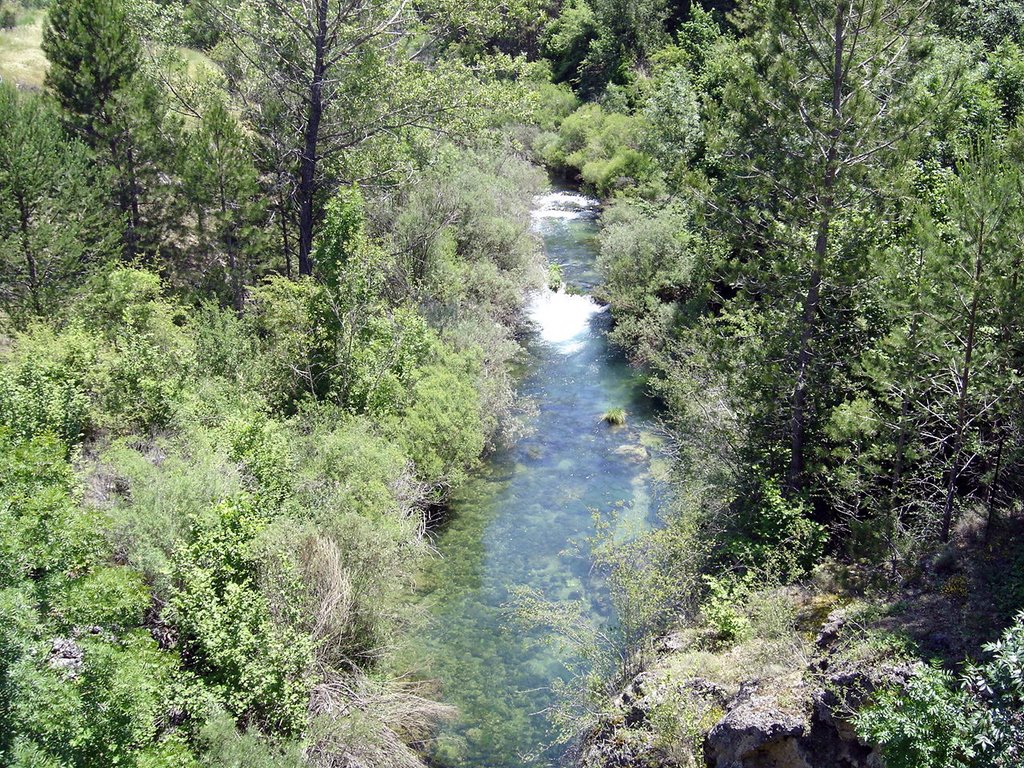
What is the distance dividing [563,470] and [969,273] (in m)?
13.5

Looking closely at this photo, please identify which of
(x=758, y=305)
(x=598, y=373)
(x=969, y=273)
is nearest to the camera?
(x=969, y=273)

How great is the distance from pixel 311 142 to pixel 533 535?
13.2 meters

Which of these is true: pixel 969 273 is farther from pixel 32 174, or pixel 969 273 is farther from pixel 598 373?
pixel 32 174

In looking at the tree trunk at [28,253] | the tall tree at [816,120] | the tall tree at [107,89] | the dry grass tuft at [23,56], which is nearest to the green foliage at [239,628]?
the tree trunk at [28,253]

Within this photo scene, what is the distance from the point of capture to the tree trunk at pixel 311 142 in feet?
70.4

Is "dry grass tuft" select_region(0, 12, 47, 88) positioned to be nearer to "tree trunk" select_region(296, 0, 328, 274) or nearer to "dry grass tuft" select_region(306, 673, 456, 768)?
"tree trunk" select_region(296, 0, 328, 274)

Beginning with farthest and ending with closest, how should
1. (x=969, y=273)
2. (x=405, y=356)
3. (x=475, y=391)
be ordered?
(x=475, y=391)
(x=405, y=356)
(x=969, y=273)

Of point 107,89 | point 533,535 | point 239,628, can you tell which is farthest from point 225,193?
point 239,628

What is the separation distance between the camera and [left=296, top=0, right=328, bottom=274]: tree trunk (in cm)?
2145

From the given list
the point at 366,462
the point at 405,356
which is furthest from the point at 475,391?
the point at 366,462

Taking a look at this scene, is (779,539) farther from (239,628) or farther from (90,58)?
(90,58)

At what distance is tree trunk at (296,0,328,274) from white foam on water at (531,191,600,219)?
24404mm

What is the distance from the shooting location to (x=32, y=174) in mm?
19000

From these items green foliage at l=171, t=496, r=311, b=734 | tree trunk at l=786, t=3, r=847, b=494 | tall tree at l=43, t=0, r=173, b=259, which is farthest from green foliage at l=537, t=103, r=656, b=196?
green foliage at l=171, t=496, r=311, b=734
